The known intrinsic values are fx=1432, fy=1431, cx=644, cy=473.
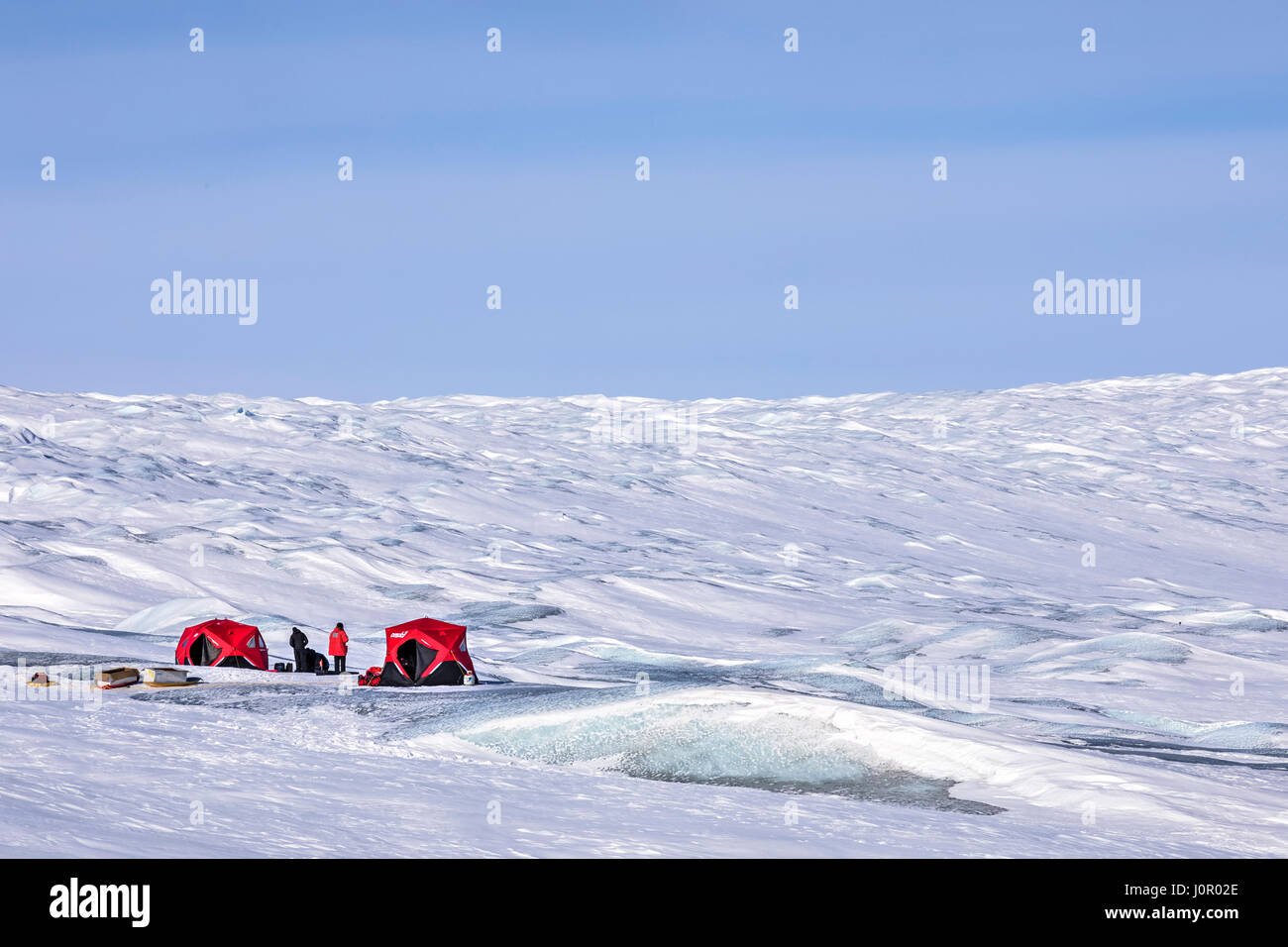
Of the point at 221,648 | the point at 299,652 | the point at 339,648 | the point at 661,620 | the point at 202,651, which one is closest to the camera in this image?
the point at 339,648

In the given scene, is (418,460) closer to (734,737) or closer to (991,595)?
(991,595)

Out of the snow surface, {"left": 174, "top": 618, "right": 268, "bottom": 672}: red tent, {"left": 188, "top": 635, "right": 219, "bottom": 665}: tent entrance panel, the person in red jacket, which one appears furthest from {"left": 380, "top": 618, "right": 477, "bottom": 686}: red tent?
{"left": 188, "top": 635, "right": 219, "bottom": 665}: tent entrance panel

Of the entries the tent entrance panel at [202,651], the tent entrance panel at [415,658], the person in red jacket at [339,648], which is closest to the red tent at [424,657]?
the tent entrance panel at [415,658]

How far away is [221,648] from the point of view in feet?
84.1

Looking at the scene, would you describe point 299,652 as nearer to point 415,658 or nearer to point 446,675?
point 415,658

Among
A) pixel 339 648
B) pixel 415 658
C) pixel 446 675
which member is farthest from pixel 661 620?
pixel 415 658

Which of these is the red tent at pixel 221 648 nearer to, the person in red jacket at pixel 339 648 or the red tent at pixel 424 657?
the person in red jacket at pixel 339 648

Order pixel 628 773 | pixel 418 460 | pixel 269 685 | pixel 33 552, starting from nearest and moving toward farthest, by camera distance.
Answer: pixel 628 773
pixel 269 685
pixel 33 552
pixel 418 460

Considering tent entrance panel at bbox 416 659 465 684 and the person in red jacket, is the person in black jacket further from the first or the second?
tent entrance panel at bbox 416 659 465 684

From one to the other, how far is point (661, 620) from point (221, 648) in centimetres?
2109

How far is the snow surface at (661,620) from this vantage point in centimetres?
1355

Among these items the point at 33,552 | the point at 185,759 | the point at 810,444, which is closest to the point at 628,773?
the point at 185,759
